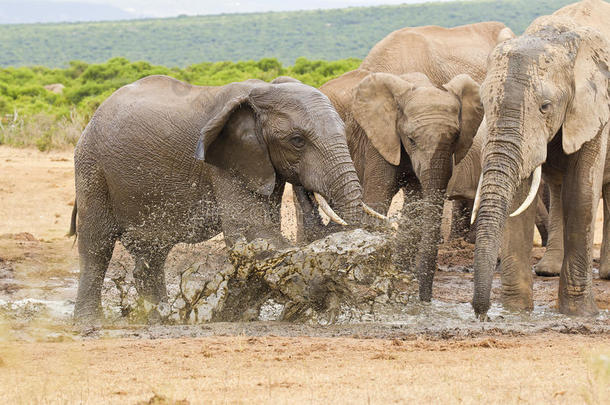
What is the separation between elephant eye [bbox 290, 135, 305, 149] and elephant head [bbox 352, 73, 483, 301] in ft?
4.93

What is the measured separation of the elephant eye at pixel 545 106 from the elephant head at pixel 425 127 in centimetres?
129

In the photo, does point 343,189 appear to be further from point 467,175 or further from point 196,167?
point 467,175

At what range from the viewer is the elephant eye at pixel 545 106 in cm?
626

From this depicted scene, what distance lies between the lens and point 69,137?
717 inches

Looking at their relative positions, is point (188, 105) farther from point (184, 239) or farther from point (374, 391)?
point (374, 391)

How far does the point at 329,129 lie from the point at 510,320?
1725mm

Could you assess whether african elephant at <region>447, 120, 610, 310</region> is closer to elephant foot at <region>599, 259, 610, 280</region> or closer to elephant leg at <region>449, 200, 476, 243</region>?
elephant foot at <region>599, 259, 610, 280</region>

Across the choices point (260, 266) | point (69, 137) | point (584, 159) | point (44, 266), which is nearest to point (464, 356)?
point (260, 266)

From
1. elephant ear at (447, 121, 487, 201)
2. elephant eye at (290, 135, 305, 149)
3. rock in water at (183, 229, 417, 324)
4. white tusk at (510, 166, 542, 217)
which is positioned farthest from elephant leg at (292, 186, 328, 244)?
elephant ear at (447, 121, 487, 201)

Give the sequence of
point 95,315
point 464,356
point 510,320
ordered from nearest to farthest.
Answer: point 464,356 → point 510,320 → point 95,315

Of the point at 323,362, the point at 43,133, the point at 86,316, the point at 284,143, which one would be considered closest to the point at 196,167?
the point at 284,143

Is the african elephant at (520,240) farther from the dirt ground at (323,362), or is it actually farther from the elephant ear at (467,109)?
the dirt ground at (323,362)

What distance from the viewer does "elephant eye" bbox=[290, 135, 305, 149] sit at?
Answer: 20.4ft

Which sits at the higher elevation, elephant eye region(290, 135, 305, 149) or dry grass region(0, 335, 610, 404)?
elephant eye region(290, 135, 305, 149)
